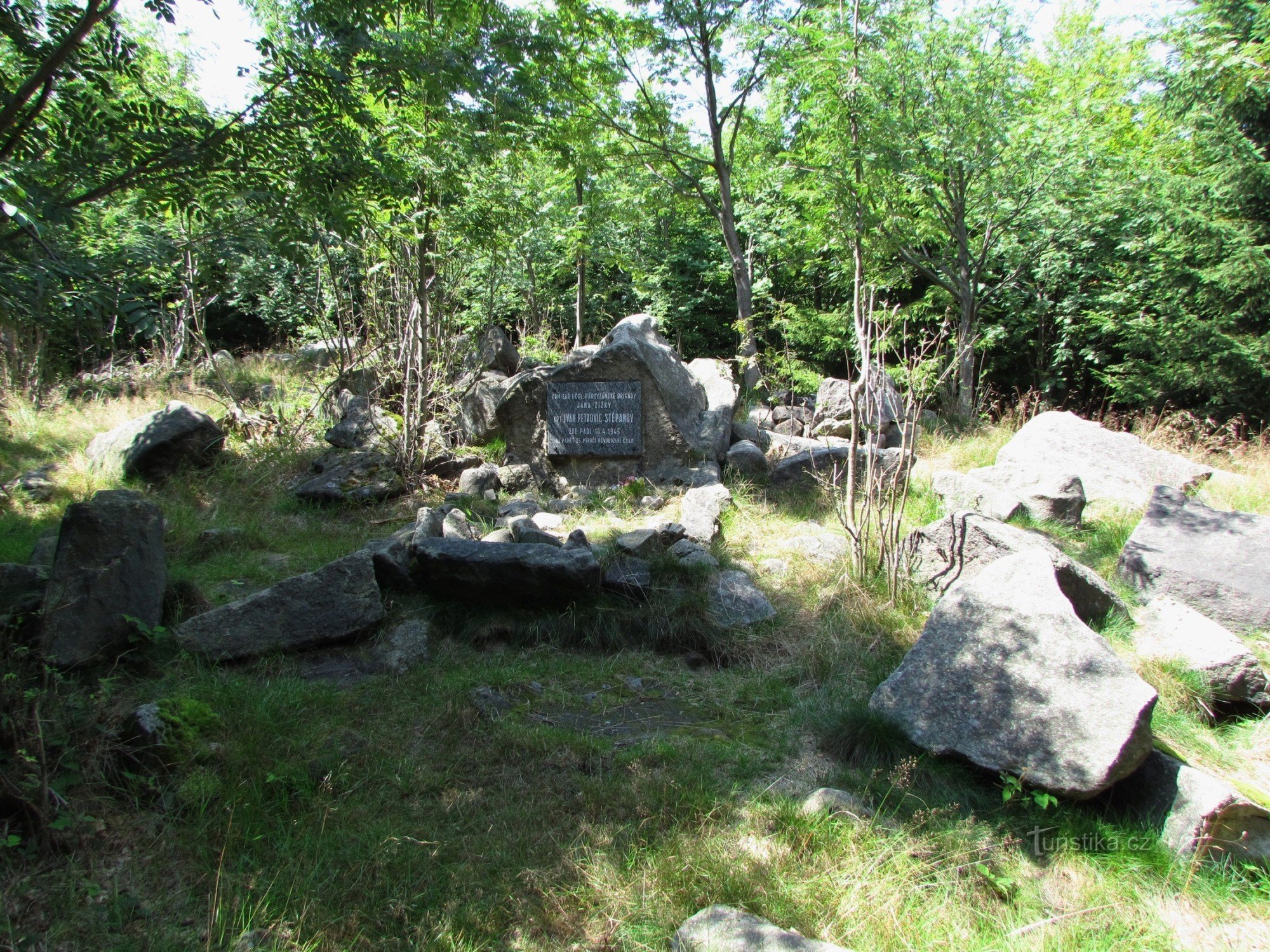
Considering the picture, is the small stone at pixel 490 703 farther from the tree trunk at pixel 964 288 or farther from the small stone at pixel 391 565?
the tree trunk at pixel 964 288

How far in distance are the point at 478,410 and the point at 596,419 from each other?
1314mm

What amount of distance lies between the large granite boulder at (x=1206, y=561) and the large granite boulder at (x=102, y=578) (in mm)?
5726

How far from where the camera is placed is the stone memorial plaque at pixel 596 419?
7719 mm

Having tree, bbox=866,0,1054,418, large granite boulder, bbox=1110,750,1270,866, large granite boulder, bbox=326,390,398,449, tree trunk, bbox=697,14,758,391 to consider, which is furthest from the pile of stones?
tree trunk, bbox=697,14,758,391

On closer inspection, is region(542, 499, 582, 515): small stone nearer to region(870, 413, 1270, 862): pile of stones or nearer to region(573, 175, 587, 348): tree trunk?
region(870, 413, 1270, 862): pile of stones

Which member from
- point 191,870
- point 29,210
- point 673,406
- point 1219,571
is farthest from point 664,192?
point 191,870

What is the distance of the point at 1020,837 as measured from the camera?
2.93m

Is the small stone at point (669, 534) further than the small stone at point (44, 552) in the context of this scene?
Yes

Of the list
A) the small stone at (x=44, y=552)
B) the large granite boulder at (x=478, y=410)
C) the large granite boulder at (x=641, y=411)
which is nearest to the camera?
the small stone at (x=44, y=552)

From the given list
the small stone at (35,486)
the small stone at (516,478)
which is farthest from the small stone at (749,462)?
the small stone at (35,486)

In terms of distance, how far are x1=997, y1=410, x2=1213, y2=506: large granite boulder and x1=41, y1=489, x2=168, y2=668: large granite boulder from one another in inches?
255

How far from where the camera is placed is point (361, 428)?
7969mm

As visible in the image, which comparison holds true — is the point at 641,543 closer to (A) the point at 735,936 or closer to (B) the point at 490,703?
(B) the point at 490,703

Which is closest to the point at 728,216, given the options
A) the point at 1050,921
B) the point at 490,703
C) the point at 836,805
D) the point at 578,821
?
the point at 490,703
